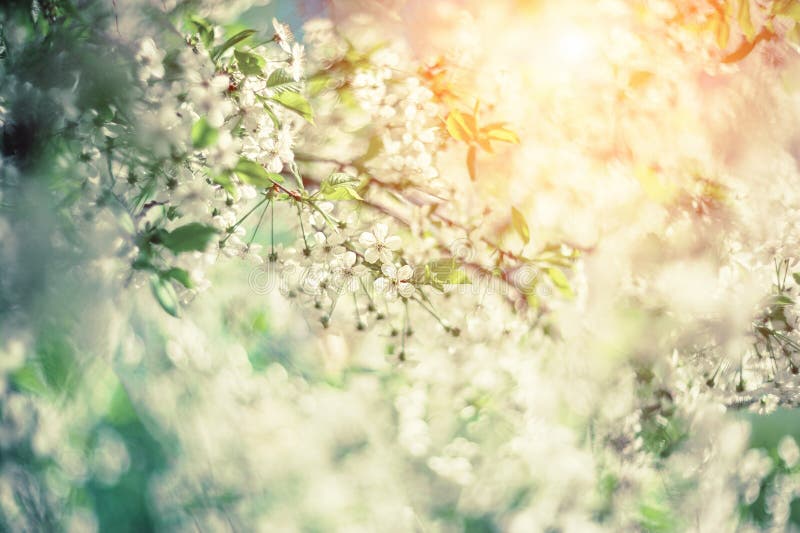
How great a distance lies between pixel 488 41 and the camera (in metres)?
0.55

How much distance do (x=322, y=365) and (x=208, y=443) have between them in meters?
0.11

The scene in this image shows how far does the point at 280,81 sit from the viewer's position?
47 cm

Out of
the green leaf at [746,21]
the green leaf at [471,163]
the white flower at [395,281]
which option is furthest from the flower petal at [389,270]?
the green leaf at [746,21]

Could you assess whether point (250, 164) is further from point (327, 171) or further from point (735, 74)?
point (735, 74)

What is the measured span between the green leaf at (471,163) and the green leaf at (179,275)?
0.25 metres

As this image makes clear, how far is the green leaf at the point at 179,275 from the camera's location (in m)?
0.48

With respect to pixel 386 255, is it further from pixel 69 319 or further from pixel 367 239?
pixel 69 319

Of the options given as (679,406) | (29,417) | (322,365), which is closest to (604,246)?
(679,406)

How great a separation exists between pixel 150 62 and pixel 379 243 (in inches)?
8.7

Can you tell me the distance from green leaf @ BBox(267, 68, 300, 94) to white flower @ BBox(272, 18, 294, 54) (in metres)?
0.02

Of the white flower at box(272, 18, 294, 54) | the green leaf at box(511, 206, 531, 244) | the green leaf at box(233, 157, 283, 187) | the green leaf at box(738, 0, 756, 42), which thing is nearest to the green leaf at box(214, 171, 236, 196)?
the green leaf at box(233, 157, 283, 187)

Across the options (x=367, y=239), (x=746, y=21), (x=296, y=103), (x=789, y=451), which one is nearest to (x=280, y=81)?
(x=296, y=103)

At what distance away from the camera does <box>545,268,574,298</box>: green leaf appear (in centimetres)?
57

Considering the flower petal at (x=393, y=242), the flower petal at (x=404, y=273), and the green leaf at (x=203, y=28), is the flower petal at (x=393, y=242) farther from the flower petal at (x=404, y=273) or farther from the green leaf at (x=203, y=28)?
the green leaf at (x=203, y=28)
